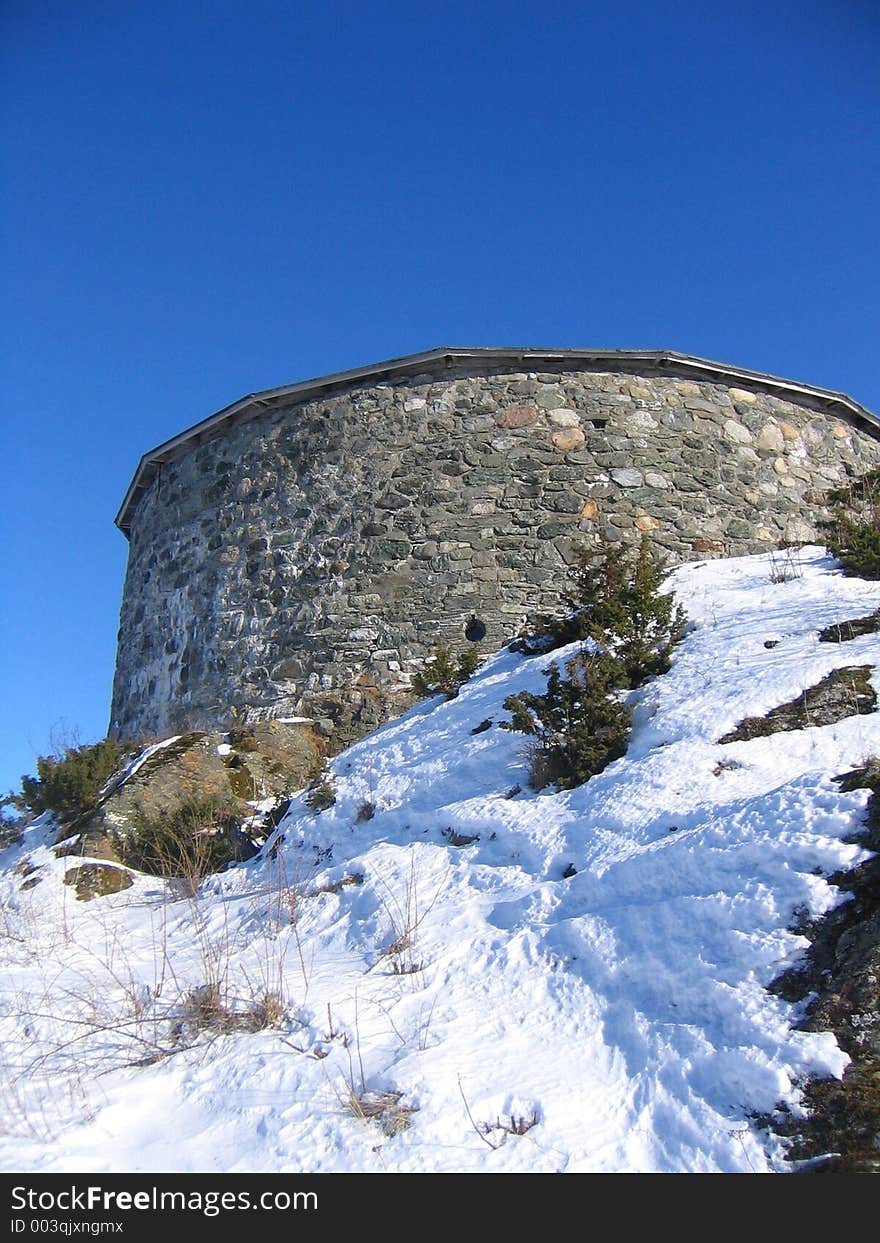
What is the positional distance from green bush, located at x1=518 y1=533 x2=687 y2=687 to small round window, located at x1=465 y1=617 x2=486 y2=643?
2277mm

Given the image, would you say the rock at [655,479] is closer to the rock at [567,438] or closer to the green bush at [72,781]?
the rock at [567,438]

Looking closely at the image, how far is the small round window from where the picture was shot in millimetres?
9500

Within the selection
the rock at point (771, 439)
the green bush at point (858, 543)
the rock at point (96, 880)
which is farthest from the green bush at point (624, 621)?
the rock at point (771, 439)

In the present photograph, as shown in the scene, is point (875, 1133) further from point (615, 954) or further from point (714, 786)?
point (714, 786)

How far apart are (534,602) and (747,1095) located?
22.5 ft

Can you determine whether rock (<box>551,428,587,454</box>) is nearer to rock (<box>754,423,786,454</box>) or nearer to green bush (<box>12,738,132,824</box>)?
rock (<box>754,423,786,454</box>)

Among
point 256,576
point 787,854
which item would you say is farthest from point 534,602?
point 787,854

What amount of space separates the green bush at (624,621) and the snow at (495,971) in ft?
0.89

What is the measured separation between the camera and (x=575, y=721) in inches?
213

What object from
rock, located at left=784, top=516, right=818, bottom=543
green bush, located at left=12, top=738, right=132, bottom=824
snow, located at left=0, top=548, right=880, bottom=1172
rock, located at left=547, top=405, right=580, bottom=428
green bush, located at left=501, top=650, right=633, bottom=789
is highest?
rock, located at left=547, top=405, right=580, bottom=428

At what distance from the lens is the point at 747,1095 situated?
2.90 m

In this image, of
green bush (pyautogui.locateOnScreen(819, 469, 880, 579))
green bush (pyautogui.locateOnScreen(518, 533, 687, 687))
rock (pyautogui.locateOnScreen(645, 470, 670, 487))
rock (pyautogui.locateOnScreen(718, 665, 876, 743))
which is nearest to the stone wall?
rock (pyautogui.locateOnScreen(645, 470, 670, 487))
